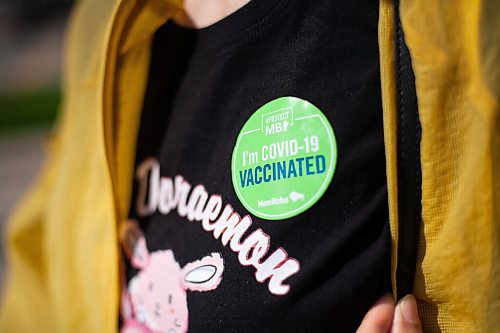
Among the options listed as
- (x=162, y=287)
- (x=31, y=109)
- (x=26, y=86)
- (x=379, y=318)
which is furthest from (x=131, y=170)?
(x=26, y=86)

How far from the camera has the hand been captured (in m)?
0.49

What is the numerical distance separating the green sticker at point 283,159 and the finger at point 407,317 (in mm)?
106

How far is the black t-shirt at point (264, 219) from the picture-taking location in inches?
19.9

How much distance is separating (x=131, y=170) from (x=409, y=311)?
1.17 ft

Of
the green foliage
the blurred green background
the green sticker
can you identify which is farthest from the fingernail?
the green foliage

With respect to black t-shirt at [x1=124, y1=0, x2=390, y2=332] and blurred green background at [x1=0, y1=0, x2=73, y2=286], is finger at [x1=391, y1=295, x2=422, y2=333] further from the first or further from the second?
blurred green background at [x1=0, y1=0, x2=73, y2=286]

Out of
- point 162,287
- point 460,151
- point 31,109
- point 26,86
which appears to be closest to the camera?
point 460,151

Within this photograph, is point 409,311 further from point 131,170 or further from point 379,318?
point 131,170

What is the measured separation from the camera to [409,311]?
0.49m

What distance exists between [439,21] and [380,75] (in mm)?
69

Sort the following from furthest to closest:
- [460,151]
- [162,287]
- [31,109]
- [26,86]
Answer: [26,86] → [31,109] → [162,287] → [460,151]

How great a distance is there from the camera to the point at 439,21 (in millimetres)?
461

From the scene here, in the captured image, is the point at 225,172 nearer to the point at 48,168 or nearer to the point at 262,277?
the point at 262,277

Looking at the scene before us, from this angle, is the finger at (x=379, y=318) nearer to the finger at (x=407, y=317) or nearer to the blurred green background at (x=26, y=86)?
the finger at (x=407, y=317)
